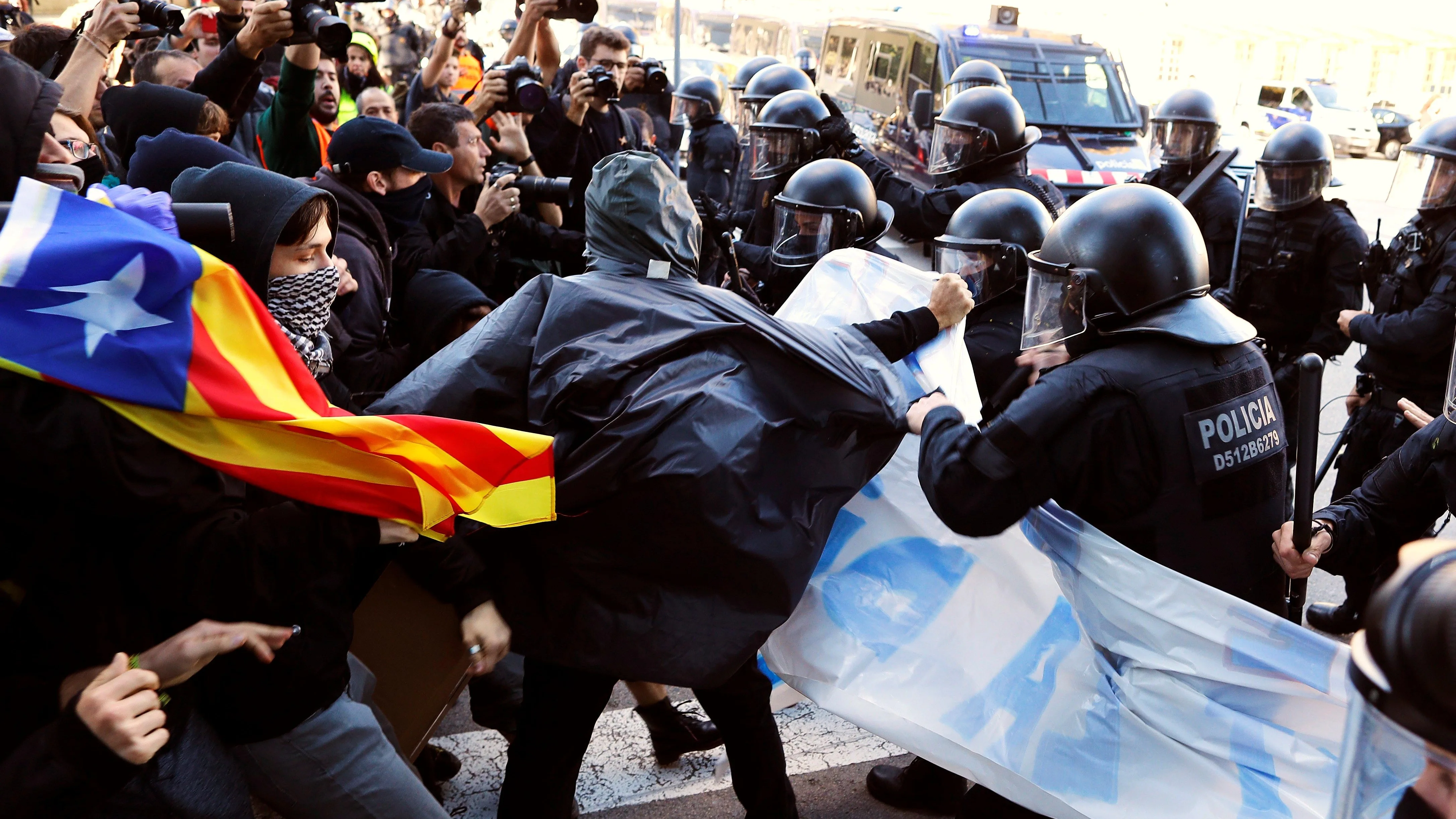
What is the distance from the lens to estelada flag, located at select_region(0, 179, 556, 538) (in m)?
1.51

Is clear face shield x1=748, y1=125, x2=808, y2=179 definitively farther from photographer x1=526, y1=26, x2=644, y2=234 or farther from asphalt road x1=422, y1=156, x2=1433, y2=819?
asphalt road x1=422, y1=156, x2=1433, y2=819

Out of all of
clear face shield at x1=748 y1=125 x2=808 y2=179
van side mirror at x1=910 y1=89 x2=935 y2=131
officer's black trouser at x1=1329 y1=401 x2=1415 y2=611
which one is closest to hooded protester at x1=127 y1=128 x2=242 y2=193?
clear face shield at x1=748 y1=125 x2=808 y2=179

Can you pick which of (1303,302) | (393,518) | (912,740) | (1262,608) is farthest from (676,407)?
(1303,302)

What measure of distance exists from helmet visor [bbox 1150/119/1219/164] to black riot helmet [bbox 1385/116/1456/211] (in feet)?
4.37

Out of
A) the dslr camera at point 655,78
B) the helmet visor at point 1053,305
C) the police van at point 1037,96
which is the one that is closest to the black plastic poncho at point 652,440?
the helmet visor at point 1053,305

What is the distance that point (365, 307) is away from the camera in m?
3.37

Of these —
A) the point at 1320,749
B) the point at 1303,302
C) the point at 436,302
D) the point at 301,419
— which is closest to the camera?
the point at 301,419

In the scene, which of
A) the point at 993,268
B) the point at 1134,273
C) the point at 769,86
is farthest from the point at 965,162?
the point at 1134,273

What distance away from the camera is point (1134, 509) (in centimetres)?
235

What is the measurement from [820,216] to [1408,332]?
2372mm

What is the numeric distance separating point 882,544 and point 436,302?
157 cm

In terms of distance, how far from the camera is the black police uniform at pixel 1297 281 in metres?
5.06

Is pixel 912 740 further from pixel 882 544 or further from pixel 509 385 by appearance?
pixel 509 385

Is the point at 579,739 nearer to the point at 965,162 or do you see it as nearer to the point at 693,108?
the point at 965,162
